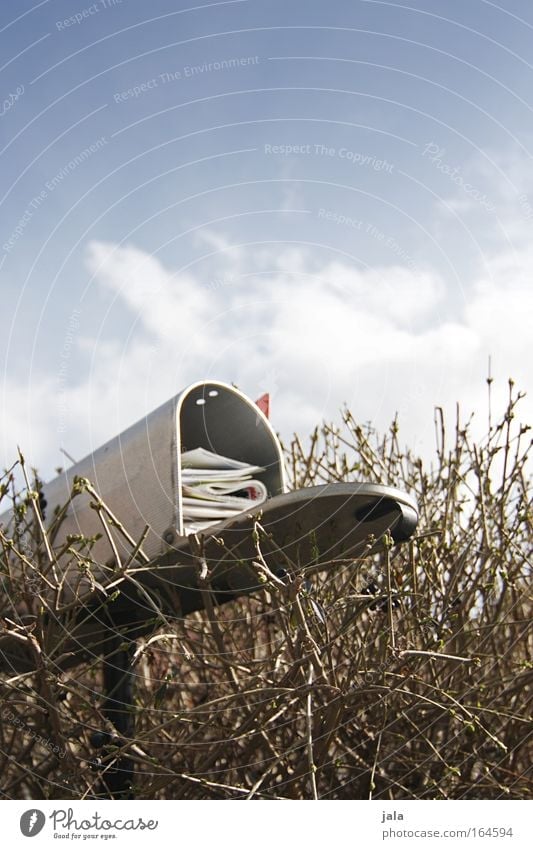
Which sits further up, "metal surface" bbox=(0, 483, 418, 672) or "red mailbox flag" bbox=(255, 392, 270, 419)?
"red mailbox flag" bbox=(255, 392, 270, 419)

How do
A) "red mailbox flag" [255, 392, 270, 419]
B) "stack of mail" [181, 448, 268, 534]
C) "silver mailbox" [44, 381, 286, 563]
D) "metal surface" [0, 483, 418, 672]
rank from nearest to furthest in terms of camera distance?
1. "metal surface" [0, 483, 418, 672]
2. "silver mailbox" [44, 381, 286, 563]
3. "stack of mail" [181, 448, 268, 534]
4. "red mailbox flag" [255, 392, 270, 419]

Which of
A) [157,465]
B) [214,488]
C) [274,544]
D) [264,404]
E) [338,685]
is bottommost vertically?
[338,685]

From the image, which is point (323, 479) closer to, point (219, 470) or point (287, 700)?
point (219, 470)

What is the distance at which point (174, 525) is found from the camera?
314 centimetres

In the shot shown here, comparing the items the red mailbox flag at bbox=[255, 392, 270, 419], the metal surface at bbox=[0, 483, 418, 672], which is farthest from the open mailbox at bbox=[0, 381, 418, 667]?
the red mailbox flag at bbox=[255, 392, 270, 419]

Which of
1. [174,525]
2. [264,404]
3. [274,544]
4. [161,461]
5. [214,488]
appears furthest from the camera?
[264,404]

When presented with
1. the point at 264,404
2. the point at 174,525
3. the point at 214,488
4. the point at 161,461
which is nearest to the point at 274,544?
the point at 174,525

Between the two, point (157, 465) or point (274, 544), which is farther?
point (157, 465)

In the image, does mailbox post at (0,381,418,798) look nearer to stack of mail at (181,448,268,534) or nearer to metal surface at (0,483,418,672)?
metal surface at (0,483,418,672)

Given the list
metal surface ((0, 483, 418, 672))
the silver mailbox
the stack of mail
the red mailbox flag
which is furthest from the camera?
the red mailbox flag

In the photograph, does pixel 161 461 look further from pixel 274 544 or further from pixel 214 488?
pixel 274 544

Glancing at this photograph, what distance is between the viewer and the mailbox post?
9.76ft
